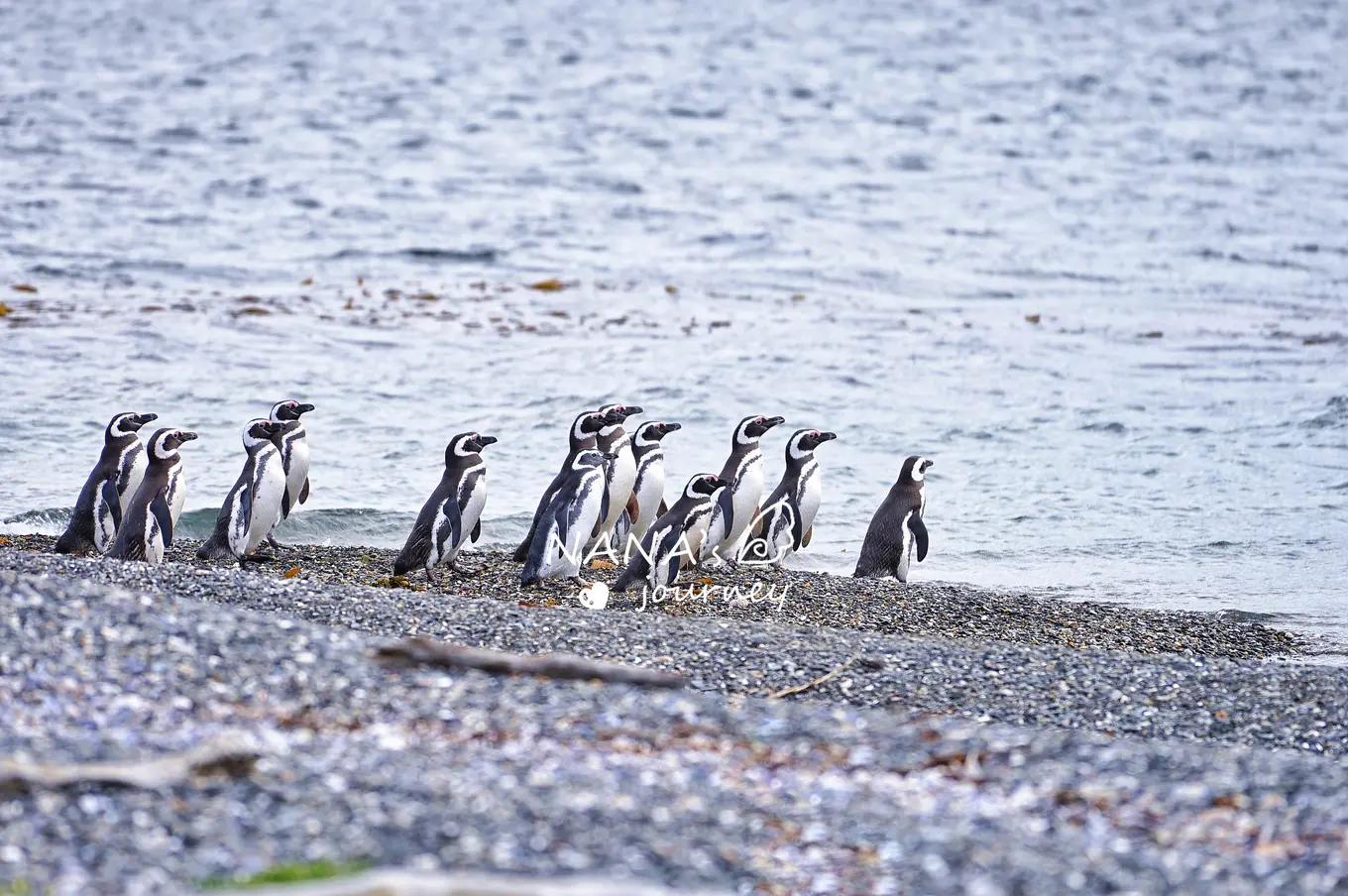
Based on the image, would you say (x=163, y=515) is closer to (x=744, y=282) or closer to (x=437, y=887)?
(x=437, y=887)

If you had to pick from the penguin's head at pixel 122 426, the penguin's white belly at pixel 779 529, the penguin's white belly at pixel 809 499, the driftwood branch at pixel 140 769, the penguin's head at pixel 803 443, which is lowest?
the driftwood branch at pixel 140 769

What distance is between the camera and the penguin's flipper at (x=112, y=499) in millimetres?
10430

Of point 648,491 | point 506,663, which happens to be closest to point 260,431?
point 648,491

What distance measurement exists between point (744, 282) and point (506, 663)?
17.0m

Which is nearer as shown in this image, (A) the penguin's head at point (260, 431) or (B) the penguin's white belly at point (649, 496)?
(A) the penguin's head at point (260, 431)

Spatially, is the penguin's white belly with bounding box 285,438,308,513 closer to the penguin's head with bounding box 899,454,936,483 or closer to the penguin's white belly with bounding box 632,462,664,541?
the penguin's white belly with bounding box 632,462,664,541

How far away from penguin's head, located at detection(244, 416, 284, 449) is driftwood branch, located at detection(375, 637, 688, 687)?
16.5 ft

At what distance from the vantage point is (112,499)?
10.4 m

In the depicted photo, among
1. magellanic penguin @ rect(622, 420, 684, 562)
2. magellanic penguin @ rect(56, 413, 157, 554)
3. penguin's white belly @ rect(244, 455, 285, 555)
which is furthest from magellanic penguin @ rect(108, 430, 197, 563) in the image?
magellanic penguin @ rect(622, 420, 684, 562)

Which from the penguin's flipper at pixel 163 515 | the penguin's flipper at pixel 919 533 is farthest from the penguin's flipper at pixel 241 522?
the penguin's flipper at pixel 919 533

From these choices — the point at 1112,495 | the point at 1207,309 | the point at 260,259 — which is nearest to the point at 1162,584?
the point at 1112,495

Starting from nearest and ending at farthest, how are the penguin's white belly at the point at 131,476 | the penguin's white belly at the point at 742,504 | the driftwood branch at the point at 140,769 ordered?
the driftwood branch at the point at 140,769 → the penguin's white belly at the point at 131,476 → the penguin's white belly at the point at 742,504

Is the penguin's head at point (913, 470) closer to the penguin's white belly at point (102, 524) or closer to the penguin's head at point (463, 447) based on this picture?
the penguin's head at point (463, 447)

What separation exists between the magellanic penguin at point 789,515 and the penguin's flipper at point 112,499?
3599mm
